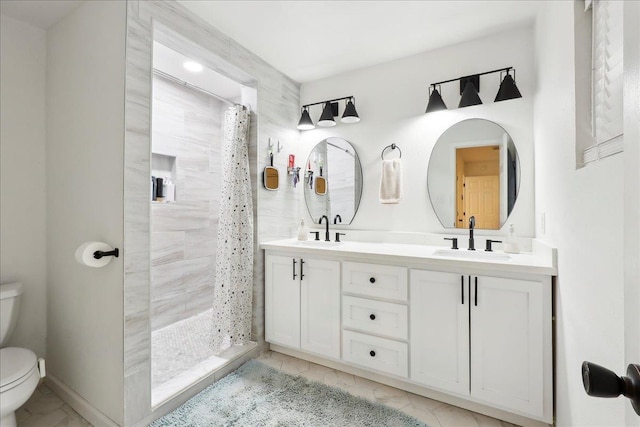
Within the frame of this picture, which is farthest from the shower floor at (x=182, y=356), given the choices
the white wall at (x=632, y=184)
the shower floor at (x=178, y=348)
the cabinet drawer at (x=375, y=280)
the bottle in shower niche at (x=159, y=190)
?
the white wall at (x=632, y=184)

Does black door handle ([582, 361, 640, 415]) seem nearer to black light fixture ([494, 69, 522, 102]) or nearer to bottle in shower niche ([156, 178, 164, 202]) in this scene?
black light fixture ([494, 69, 522, 102])

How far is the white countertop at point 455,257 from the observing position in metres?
1.53

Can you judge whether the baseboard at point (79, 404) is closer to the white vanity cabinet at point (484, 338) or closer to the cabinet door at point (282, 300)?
the cabinet door at point (282, 300)

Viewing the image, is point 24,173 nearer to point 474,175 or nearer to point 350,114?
point 350,114

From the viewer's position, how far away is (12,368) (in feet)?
4.83

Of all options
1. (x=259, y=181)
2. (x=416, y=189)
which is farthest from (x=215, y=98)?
(x=416, y=189)

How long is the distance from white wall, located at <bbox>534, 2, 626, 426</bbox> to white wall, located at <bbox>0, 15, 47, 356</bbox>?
2996 mm

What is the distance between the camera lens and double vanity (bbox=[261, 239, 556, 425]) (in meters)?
1.53

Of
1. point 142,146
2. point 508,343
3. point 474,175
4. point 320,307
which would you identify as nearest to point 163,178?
point 142,146

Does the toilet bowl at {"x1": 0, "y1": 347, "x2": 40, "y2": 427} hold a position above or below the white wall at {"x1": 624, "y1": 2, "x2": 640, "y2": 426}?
below

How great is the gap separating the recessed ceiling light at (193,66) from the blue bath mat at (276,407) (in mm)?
2546

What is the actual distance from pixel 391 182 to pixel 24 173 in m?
2.67

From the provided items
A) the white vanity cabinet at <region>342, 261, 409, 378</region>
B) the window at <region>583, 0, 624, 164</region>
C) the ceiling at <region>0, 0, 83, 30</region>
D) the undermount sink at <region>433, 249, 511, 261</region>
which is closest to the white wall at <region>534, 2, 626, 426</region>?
the window at <region>583, 0, 624, 164</region>

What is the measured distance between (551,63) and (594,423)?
1.57m
